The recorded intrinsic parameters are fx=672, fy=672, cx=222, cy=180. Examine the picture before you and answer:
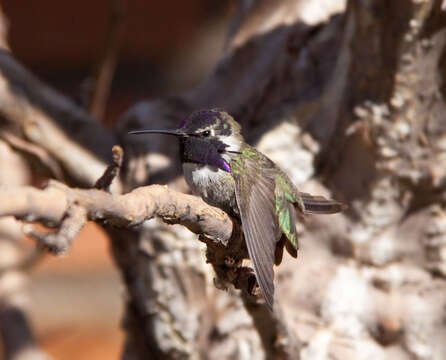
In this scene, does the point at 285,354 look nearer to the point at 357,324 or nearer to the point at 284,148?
the point at 357,324

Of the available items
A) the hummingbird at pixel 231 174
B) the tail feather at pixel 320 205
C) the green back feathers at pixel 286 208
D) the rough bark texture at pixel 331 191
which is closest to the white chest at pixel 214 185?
the hummingbird at pixel 231 174

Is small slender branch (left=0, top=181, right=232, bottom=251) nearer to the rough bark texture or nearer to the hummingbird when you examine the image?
the hummingbird

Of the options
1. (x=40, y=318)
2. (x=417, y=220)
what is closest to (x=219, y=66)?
(x=417, y=220)

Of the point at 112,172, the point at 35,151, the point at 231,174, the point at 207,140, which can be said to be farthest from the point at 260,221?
the point at 35,151

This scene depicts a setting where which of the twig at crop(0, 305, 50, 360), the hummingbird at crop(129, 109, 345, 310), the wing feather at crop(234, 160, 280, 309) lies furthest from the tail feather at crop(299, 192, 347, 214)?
the twig at crop(0, 305, 50, 360)

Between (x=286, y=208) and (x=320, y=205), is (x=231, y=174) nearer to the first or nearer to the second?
(x=286, y=208)

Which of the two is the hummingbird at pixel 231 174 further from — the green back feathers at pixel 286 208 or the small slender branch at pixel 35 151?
the small slender branch at pixel 35 151
